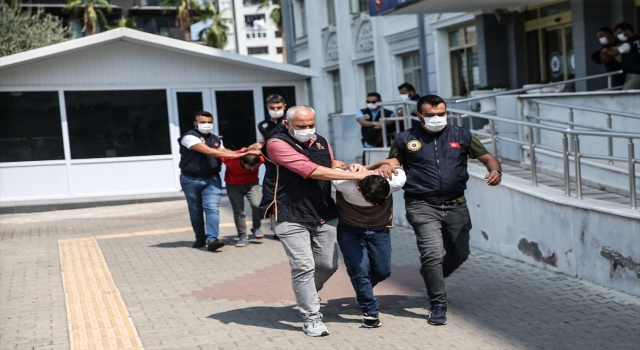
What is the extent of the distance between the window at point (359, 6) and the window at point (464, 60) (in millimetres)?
5272

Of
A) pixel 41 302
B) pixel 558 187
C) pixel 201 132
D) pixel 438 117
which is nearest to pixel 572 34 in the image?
pixel 558 187

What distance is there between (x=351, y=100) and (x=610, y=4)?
1266cm

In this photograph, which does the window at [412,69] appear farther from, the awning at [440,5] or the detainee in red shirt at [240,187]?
the detainee in red shirt at [240,187]

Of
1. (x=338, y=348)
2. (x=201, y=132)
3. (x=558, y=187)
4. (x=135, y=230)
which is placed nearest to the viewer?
(x=338, y=348)

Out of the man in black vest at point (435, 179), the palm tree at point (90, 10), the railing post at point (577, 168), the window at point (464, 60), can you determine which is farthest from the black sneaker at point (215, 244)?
the palm tree at point (90, 10)

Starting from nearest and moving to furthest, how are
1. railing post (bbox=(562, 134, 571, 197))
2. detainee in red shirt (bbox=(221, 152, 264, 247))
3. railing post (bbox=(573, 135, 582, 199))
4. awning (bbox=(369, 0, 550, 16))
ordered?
railing post (bbox=(573, 135, 582, 199)) < railing post (bbox=(562, 134, 571, 197)) < detainee in red shirt (bbox=(221, 152, 264, 247)) < awning (bbox=(369, 0, 550, 16))

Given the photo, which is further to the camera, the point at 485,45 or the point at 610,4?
the point at 485,45

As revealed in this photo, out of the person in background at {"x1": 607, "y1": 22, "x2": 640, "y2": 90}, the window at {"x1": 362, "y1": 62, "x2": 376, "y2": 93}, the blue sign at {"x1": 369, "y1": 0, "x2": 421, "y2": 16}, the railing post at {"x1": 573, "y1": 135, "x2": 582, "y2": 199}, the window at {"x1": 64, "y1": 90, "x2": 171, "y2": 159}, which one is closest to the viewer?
the railing post at {"x1": 573, "y1": 135, "x2": 582, "y2": 199}

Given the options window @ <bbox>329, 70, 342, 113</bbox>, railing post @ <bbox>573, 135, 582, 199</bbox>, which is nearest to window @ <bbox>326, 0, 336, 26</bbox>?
window @ <bbox>329, 70, 342, 113</bbox>

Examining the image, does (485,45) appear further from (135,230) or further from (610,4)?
(135,230)

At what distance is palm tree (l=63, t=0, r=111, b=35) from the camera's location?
177ft

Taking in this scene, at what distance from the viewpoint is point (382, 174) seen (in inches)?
223

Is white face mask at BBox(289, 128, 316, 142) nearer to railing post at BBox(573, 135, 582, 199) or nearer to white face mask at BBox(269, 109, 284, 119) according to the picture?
railing post at BBox(573, 135, 582, 199)

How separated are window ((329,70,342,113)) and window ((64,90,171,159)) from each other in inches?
467
